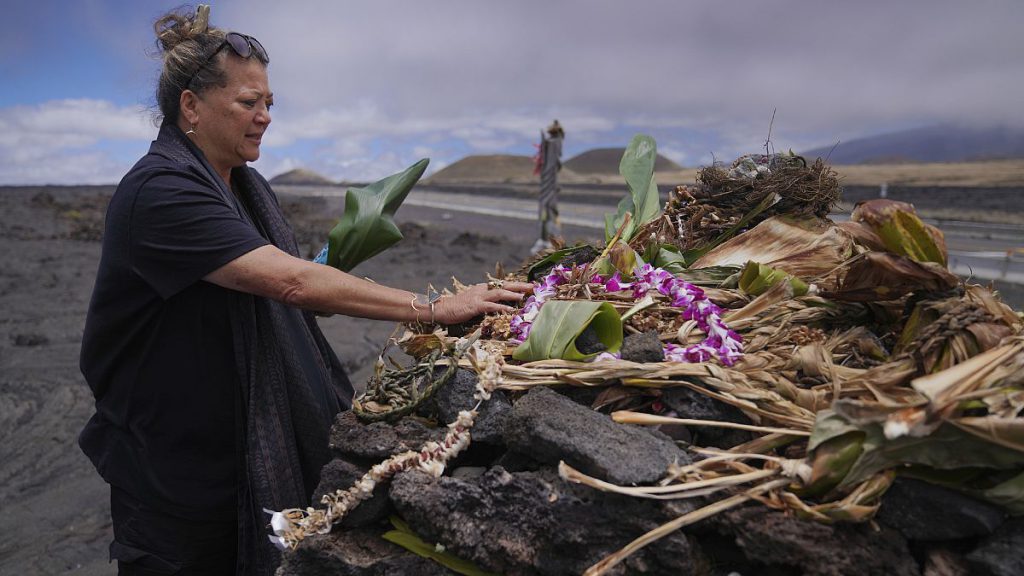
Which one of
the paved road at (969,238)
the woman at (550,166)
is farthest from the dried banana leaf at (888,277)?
the woman at (550,166)

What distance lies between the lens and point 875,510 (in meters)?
1.14

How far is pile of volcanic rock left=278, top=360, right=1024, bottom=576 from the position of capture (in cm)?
115

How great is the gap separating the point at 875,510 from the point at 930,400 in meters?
0.21

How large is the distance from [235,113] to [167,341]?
697mm

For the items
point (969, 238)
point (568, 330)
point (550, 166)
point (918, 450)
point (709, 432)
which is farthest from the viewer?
point (969, 238)

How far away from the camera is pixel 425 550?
4.88ft

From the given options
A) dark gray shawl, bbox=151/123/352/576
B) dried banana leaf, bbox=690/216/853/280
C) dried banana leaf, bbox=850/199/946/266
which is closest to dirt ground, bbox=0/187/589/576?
dark gray shawl, bbox=151/123/352/576

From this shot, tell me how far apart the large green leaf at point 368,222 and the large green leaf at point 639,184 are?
74cm

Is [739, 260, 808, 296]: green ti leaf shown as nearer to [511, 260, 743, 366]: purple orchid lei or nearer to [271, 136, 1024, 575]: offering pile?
[271, 136, 1024, 575]: offering pile

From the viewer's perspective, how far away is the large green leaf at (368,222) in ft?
7.89

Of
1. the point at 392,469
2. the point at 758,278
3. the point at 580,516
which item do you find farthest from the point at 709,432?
the point at 392,469

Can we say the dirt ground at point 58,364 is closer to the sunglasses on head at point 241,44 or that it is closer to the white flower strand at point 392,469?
the white flower strand at point 392,469

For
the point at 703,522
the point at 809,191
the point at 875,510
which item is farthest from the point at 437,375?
the point at 809,191

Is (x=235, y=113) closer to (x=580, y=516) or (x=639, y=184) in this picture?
(x=639, y=184)
